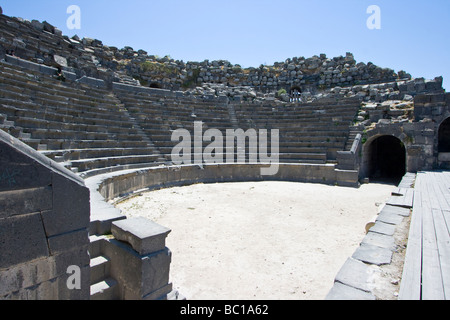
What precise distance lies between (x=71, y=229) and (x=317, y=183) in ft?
32.7

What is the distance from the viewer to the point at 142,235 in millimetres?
2799

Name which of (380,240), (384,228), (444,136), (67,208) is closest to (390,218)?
(384,228)

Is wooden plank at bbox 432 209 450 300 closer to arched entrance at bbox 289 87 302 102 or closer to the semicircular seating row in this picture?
the semicircular seating row

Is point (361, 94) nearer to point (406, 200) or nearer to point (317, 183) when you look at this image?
point (317, 183)

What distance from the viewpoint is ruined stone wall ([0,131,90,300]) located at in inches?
76.4

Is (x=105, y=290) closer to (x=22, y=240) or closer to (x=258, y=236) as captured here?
(x=22, y=240)

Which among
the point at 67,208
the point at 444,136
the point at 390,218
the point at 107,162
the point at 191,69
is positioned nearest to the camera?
the point at 67,208

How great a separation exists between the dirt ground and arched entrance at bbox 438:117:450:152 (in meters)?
6.56

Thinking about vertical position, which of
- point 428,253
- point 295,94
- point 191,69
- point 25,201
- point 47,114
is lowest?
point 428,253

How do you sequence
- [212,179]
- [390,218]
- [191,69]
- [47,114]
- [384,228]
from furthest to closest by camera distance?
[191,69], [212,179], [47,114], [390,218], [384,228]

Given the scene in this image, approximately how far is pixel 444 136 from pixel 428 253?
43.4 feet

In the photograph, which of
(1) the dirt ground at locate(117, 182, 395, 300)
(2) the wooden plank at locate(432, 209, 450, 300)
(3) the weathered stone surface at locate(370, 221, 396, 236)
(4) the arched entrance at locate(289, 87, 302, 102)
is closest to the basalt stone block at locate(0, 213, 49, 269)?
(1) the dirt ground at locate(117, 182, 395, 300)

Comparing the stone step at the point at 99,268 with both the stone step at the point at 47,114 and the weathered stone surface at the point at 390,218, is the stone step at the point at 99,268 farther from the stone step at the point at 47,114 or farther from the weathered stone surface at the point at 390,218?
the stone step at the point at 47,114
